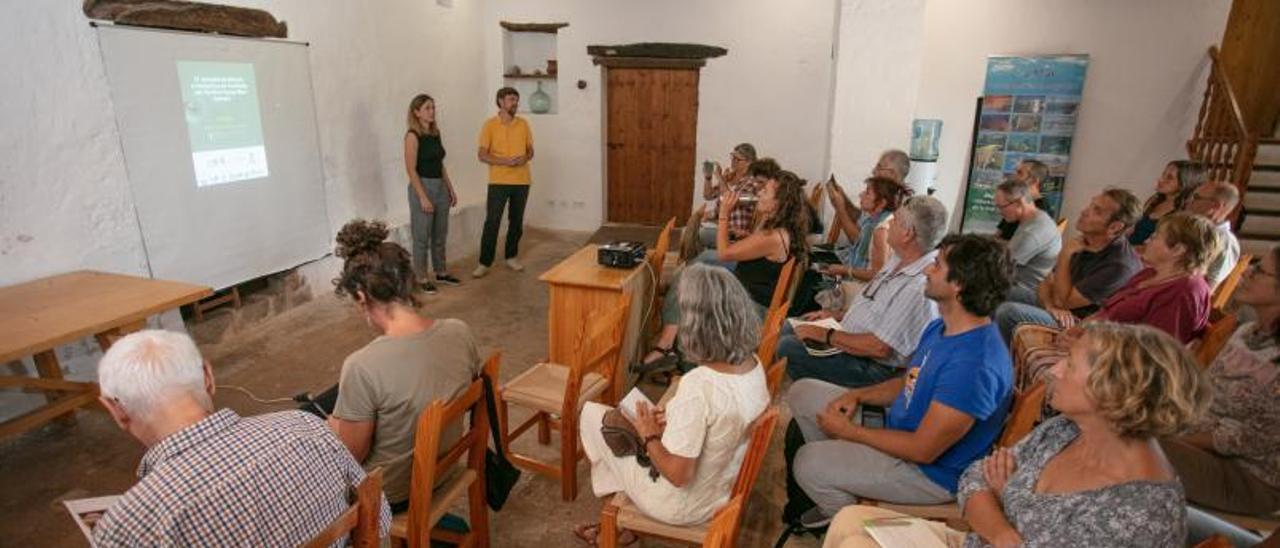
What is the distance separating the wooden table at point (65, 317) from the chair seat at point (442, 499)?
4.92 ft

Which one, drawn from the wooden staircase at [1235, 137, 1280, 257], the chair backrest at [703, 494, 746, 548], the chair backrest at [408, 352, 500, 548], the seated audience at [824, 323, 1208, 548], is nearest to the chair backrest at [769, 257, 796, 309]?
the chair backrest at [408, 352, 500, 548]

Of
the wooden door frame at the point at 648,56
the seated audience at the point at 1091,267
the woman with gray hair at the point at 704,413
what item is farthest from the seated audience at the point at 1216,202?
the wooden door frame at the point at 648,56

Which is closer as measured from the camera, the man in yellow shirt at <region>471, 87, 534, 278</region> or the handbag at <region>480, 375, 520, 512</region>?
the handbag at <region>480, 375, 520, 512</region>

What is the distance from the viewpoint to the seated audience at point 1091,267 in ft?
9.43

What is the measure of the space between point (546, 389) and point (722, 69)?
4.78 m

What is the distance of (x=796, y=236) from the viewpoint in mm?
3146

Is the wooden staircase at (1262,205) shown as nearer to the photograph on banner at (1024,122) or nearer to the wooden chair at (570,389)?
the photograph on banner at (1024,122)

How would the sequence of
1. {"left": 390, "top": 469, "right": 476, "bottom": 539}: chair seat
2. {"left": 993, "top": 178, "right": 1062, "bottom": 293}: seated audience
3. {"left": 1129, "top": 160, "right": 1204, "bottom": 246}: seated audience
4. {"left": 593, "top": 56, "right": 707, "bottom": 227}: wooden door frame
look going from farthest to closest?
1. {"left": 593, "top": 56, "right": 707, "bottom": 227}: wooden door frame
2. {"left": 1129, "top": 160, "right": 1204, "bottom": 246}: seated audience
3. {"left": 993, "top": 178, "right": 1062, "bottom": 293}: seated audience
4. {"left": 390, "top": 469, "right": 476, "bottom": 539}: chair seat

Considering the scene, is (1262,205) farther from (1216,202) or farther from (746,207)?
(746,207)

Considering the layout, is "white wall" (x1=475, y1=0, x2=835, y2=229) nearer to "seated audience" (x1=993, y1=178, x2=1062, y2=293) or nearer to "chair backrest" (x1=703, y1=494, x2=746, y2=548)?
"seated audience" (x1=993, y1=178, x2=1062, y2=293)

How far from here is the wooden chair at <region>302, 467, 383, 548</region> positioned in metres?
1.20

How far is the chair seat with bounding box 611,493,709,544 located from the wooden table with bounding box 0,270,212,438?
208cm

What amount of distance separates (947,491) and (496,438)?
4.34 ft

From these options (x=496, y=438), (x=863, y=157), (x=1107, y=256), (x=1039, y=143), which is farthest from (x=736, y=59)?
(x=496, y=438)
